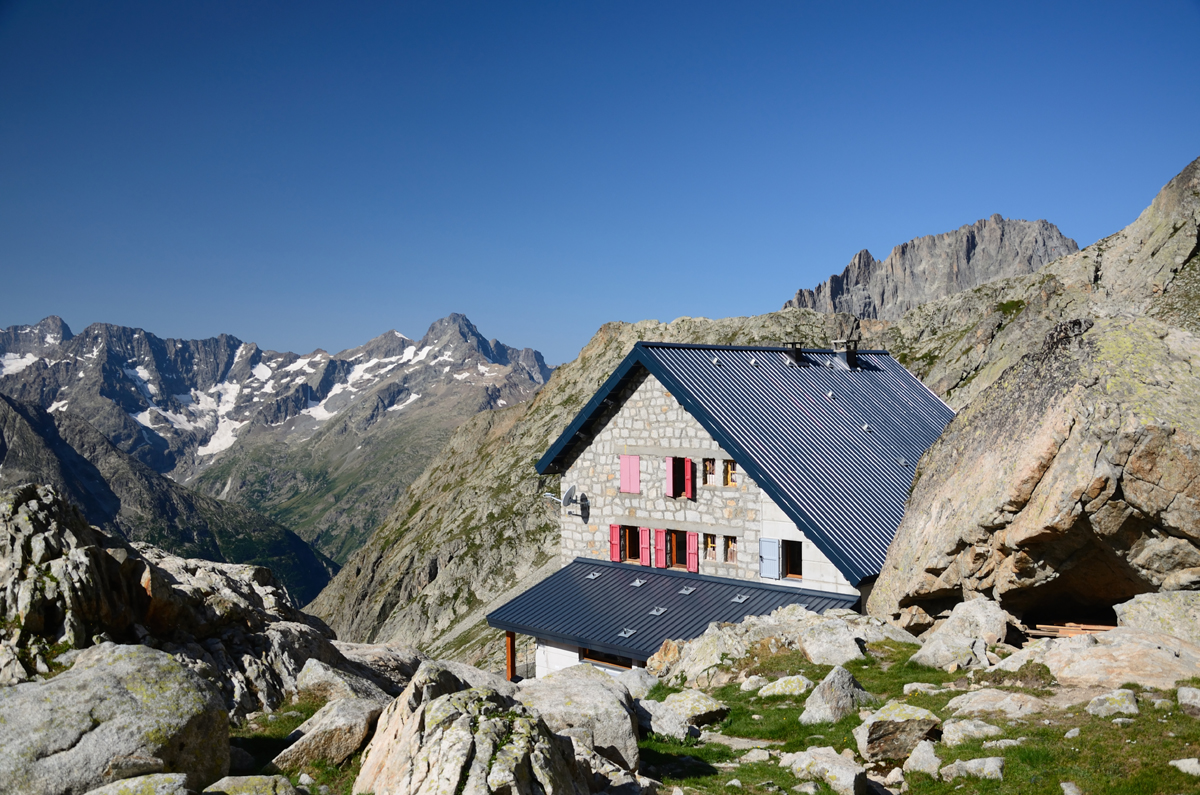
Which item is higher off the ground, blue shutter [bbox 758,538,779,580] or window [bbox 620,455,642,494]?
window [bbox 620,455,642,494]

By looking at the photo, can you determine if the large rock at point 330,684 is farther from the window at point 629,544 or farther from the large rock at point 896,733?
the window at point 629,544

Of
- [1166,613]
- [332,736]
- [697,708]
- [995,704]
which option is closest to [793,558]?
[1166,613]

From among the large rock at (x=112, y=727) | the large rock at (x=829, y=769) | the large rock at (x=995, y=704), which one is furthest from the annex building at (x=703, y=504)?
the large rock at (x=112, y=727)

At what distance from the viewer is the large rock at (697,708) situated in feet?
41.2

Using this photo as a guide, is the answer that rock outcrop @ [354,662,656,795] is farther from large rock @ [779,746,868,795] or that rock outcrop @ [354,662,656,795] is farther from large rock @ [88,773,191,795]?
large rock @ [779,746,868,795]

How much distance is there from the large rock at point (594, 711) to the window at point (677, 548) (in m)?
15.1

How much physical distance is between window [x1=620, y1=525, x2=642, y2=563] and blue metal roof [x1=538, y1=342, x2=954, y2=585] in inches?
143

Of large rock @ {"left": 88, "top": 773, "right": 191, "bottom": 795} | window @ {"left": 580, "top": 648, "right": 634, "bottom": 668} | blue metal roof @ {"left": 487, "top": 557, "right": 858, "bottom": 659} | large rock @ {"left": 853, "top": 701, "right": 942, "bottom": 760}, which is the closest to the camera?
large rock @ {"left": 88, "top": 773, "right": 191, "bottom": 795}

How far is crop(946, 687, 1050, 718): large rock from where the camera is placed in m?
10.2

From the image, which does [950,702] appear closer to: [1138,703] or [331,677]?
[1138,703]

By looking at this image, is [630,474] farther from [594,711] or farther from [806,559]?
[594,711]

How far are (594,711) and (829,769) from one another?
3189 millimetres

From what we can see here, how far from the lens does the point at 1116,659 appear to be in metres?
11.0

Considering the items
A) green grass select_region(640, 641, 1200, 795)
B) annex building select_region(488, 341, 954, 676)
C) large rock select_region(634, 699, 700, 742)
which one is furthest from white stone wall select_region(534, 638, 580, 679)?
large rock select_region(634, 699, 700, 742)
